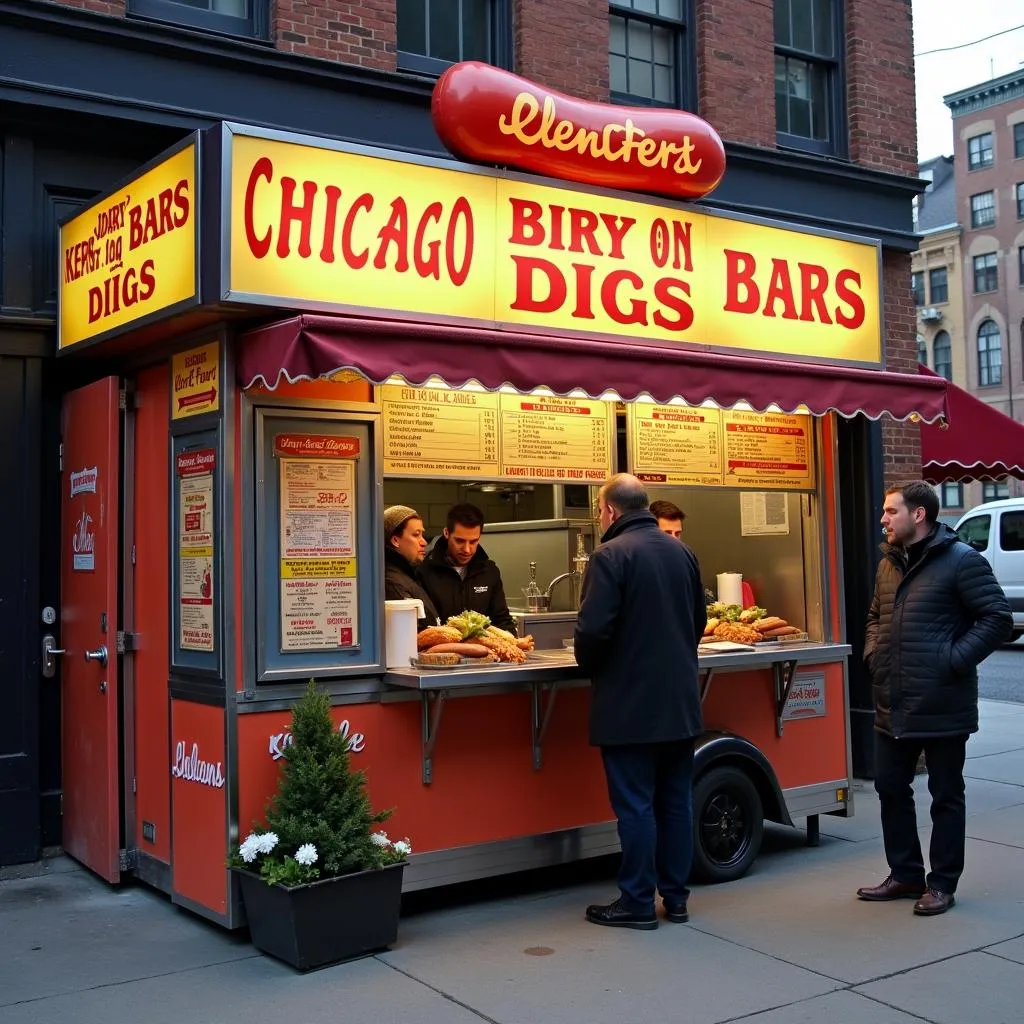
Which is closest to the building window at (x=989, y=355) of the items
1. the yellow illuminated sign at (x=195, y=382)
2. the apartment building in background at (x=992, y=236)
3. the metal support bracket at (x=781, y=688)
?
the apartment building in background at (x=992, y=236)

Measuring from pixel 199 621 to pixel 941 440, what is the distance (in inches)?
292

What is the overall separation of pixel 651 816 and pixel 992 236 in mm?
45943

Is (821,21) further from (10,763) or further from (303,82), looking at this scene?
(10,763)

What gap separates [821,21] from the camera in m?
11.0

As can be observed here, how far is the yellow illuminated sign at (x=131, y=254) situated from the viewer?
5562mm

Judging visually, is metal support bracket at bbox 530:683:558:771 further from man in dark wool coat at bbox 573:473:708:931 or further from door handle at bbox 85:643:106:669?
door handle at bbox 85:643:106:669

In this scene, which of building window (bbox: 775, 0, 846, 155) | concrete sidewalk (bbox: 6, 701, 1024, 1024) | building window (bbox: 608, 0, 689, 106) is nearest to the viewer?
concrete sidewalk (bbox: 6, 701, 1024, 1024)

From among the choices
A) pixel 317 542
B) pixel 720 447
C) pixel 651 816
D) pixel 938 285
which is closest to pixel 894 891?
pixel 651 816

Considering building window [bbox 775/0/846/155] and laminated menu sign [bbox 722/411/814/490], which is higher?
building window [bbox 775/0/846/155]

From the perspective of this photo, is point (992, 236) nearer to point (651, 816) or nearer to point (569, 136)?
point (569, 136)

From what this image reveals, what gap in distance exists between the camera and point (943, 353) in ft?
160

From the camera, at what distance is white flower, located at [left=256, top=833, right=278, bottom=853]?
17.1 feet

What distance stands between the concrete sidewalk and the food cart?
0.24 meters

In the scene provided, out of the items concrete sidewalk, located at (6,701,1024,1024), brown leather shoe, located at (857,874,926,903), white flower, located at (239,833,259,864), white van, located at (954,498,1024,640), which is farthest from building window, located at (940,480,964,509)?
white flower, located at (239,833,259,864)
